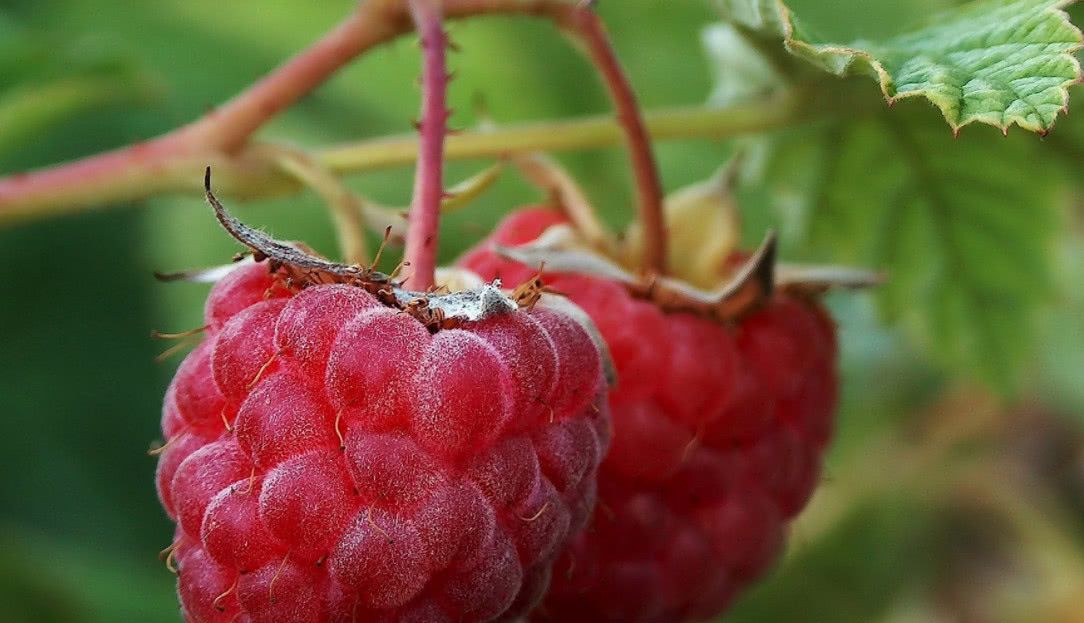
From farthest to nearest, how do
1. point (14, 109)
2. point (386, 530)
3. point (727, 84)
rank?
1. point (14, 109)
2. point (727, 84)
3. point (386, 530)

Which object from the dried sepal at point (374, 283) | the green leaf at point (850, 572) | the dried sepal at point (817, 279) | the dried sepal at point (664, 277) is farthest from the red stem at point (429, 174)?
the green leaf at point (850, 572)

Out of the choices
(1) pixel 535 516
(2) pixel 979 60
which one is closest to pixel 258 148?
(1) pixel 535 516

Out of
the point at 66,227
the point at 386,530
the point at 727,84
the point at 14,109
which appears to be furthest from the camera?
the point at 66,227

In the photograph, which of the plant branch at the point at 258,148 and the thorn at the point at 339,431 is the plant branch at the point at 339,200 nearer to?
the plant branch at the point at 258,148

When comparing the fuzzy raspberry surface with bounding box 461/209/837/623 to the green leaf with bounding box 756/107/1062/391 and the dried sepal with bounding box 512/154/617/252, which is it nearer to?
the dried sepal with bounding box 512/154/617/252

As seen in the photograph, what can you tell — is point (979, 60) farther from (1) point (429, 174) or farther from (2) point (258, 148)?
(2) point (258, 148)

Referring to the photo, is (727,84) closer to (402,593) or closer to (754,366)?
(754,366)

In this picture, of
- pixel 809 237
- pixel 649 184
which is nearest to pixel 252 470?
pixel 649 184
